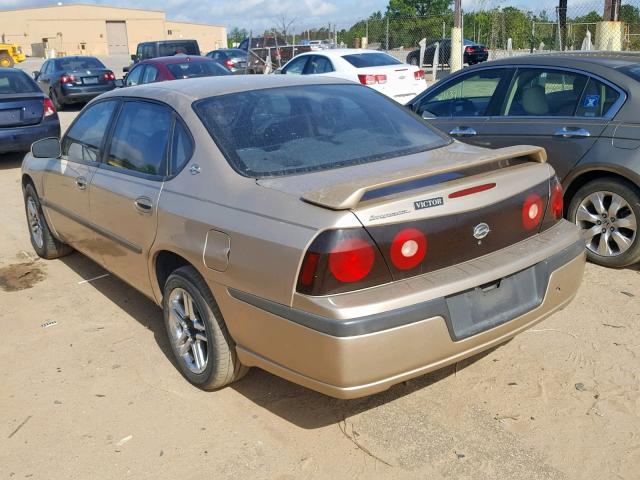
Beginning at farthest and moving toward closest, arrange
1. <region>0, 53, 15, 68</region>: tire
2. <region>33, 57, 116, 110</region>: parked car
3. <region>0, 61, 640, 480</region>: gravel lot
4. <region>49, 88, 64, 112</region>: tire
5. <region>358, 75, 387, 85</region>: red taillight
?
<region>0, 53, 15, 68</region>: tire, <region>49, 88, 64, 112</region>: tire, <region>33, 57, 116, 110</region>: parked car, <region>358, 75, 387, 85</region>: red taillight, <region>0, 61, 640, 480</region>: gravel lot

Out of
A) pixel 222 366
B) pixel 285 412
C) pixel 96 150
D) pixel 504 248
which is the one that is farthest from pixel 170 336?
pixel 504 248

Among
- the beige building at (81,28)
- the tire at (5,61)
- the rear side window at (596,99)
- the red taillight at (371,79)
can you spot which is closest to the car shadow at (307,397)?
the rear side window at (596,99)

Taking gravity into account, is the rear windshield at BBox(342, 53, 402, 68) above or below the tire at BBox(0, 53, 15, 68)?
below

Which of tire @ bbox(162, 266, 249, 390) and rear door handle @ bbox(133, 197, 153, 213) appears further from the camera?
rear door handle @ bbox(133, 197, 153, 213)

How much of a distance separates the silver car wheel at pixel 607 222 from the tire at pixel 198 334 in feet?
9.76

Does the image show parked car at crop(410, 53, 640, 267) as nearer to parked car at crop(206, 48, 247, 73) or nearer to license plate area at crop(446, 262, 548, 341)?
license plate area at crop(446, 262, 548, 341)

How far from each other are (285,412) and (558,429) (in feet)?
4.31

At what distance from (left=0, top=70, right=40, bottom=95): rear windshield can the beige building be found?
225 ft

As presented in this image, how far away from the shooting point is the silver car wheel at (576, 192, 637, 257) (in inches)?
200

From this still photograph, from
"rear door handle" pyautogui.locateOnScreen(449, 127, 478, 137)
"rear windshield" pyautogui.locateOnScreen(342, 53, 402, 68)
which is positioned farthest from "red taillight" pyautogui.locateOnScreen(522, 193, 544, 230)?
"rear windshield" pyautogui.locateOnScreen(342, 53, 402, 68)

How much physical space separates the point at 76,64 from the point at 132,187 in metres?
17.4

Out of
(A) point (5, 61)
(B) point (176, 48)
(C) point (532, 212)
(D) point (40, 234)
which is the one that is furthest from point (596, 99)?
(A) point (5, 61)

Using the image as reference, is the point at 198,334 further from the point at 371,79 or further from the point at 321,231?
the point at 371,79

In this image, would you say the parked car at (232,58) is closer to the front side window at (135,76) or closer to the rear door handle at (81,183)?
the front side window at (135,76)
